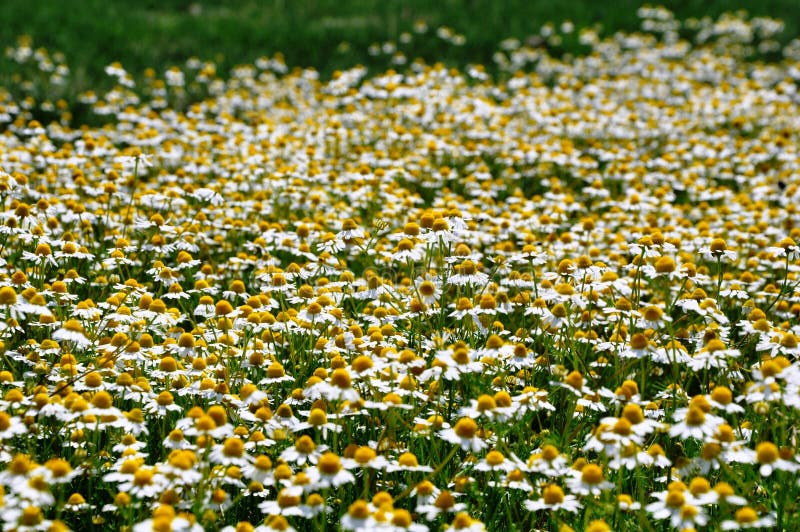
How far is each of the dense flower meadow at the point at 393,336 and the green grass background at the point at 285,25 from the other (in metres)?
3.62

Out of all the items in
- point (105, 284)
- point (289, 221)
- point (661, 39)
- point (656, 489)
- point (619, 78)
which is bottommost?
point (656, 489)

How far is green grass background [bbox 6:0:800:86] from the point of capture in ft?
41.2

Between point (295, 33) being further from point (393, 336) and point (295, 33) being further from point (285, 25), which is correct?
point (393, 336)

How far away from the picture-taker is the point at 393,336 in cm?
397

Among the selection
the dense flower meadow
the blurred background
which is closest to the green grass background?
the blurred background

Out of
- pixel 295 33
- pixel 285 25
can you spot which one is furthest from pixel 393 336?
pixel 285 25

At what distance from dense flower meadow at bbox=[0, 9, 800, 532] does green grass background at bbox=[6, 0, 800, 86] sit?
3616mm

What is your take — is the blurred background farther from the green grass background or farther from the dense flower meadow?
the dense flower meadow

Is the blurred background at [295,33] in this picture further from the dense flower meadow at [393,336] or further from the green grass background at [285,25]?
the dense flower meadow at [393,336]

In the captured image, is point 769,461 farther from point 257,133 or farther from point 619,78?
point 619,78

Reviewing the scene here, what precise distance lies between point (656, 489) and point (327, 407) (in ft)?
5.03

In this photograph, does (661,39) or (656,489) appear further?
(661,39)

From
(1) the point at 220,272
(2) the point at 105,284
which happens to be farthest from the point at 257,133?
(2) the point at 105,284

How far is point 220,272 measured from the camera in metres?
5.48
